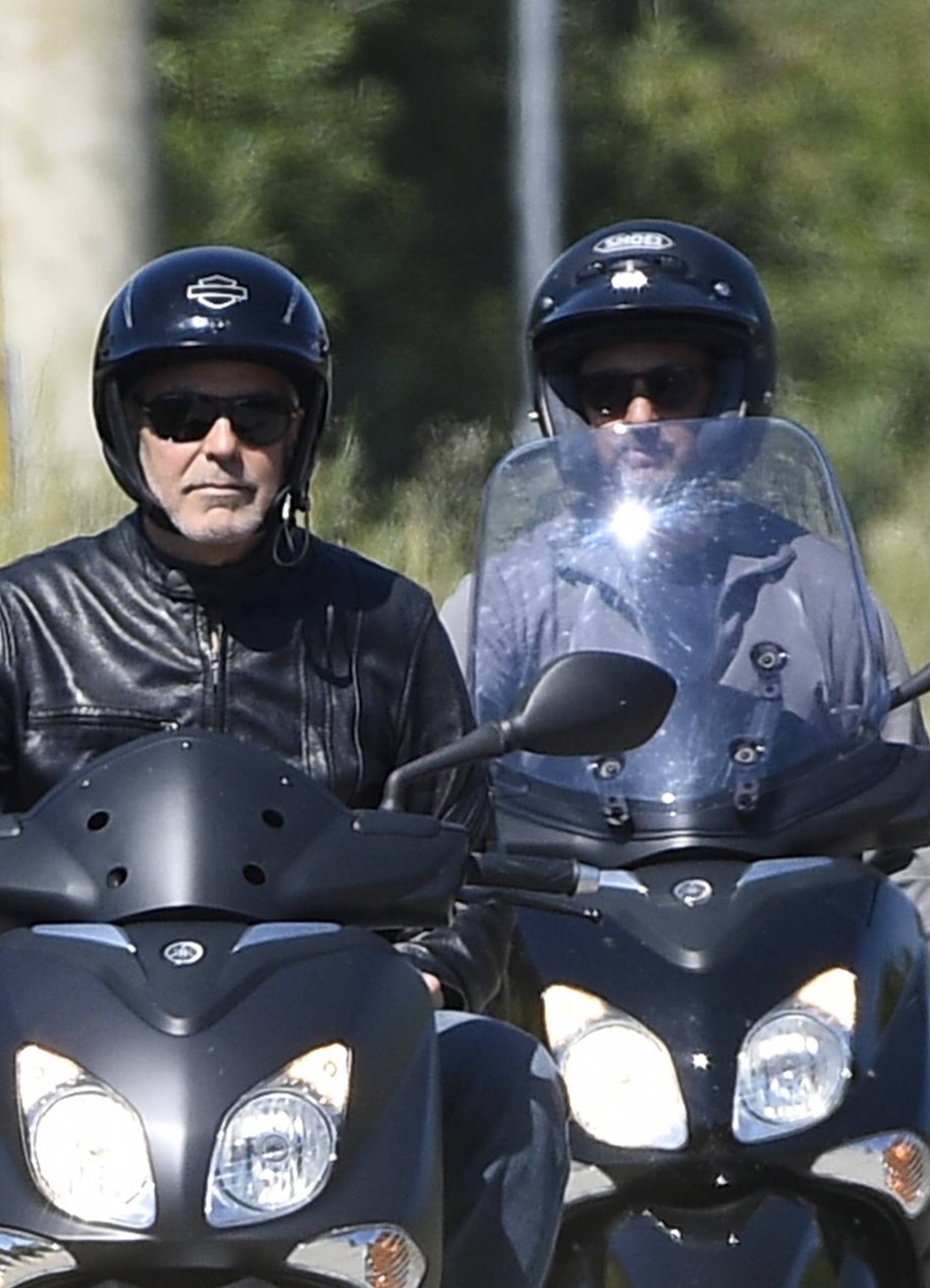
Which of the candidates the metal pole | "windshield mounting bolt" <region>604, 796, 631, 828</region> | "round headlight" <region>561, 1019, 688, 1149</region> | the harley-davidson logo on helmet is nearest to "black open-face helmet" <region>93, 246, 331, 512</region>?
the harley-davidson logo on helmet

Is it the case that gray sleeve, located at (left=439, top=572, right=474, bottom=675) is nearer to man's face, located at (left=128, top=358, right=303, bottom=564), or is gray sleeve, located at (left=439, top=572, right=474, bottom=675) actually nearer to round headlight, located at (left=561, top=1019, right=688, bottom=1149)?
man's face, located at (left=128, top=358, right=303, bottom=564)

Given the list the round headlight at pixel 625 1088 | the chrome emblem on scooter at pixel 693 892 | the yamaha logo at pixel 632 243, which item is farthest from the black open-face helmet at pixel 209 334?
the yamaha logo at pixel 632 243

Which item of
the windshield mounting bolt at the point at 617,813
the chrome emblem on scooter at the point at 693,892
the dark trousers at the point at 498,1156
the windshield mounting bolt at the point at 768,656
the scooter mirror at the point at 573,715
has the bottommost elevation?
the dark trousers at the point at 498,1156

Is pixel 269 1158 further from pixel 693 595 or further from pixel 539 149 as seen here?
pixel 539 149

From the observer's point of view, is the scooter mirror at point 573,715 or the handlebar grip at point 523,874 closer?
the scooter mirror at point 573,715

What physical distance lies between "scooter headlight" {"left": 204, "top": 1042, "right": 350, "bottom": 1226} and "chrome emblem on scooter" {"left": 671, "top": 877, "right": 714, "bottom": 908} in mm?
1191

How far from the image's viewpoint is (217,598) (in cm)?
435

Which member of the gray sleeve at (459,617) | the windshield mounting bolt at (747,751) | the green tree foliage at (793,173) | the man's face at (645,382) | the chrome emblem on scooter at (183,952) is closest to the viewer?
the chrome emblem on scooter at (183,952)

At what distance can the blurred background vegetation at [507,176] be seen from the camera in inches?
695

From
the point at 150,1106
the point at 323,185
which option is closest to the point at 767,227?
the point at 323,185

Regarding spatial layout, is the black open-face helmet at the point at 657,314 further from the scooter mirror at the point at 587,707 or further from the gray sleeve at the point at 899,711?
the scooter mirror at the point at 587,707

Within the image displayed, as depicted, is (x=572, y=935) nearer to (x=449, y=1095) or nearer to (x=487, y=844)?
(x=487, y=844)

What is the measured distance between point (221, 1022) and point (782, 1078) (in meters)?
1.16

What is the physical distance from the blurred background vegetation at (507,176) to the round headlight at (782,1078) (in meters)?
11.8
